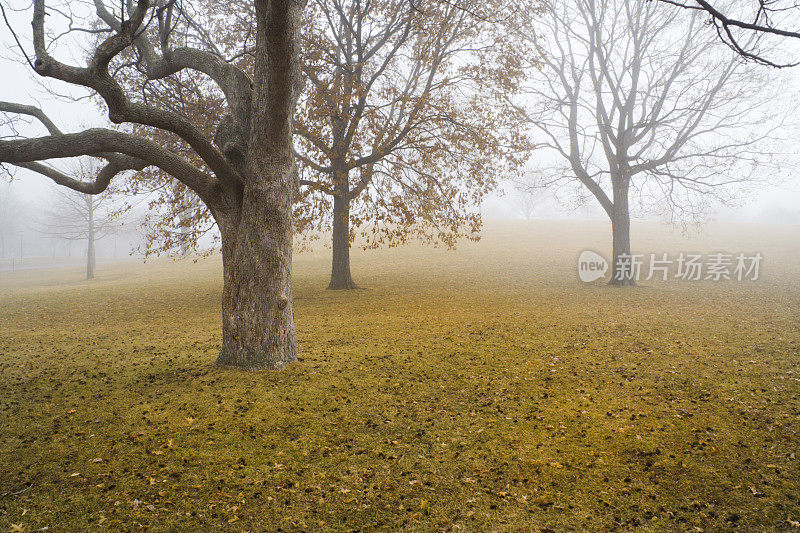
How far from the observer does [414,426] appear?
5.63m

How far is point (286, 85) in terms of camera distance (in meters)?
6.59

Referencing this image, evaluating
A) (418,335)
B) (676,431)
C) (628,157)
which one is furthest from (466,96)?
(676,431)

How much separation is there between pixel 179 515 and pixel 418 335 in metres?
6.71

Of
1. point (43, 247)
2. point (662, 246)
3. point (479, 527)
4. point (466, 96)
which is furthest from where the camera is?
point (43, 247)

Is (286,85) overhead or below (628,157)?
below

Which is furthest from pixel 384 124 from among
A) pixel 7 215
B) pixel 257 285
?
pixel 7 215

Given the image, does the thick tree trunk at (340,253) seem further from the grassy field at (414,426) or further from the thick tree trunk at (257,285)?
the thick tree trunk at (257,285)

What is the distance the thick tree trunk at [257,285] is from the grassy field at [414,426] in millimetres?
480

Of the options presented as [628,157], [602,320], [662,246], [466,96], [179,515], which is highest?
[466,96]

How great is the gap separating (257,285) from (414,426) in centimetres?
344

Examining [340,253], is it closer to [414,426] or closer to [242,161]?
[242,161]

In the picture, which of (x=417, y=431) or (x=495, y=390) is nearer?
(x=417, y=431)

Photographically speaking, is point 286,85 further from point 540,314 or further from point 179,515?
point 540,314

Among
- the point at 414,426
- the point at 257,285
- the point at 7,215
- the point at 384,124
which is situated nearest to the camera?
the point at 414,426
